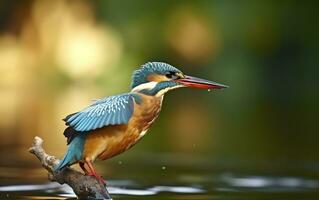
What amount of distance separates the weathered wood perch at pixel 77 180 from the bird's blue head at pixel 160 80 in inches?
26.4

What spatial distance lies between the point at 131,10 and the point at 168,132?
14.1 meters

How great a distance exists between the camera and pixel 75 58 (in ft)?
99.8

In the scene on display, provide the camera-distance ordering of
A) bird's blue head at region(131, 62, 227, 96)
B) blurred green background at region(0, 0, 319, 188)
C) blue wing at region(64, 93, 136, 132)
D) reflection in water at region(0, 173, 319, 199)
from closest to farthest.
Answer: blue wing at region(64, 93, 136, 132), bird's blue head at region(131, 62, 227, 96), reflection in water at region(0, 173, 319, 199), blurred green background at region(0, 0, 319, 188)

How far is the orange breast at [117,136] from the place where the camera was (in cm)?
662

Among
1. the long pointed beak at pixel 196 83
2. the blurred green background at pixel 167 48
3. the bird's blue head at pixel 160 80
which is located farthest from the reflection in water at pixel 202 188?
the blurred green background at pixel 167 48

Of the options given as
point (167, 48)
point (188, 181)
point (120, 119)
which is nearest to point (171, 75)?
point (120, 119)

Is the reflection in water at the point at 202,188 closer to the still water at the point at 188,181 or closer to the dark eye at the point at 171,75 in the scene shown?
the still water at the point at 188,181

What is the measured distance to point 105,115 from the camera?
6598mm

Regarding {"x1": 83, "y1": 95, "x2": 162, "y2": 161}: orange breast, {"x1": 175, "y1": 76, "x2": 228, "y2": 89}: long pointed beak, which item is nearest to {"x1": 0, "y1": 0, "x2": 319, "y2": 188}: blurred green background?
{"x1": 175, "y1": 76, "x2": 228, "y2": 89}: long pointed beak

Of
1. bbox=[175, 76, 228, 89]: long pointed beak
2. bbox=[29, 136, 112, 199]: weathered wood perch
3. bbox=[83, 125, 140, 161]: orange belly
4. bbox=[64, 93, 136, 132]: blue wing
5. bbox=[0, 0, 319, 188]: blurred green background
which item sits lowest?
bbox=[29, 136, 112, 199]: weathered wood perch

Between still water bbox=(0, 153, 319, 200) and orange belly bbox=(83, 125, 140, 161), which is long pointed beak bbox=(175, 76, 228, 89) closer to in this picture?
orange belly bbox=(83, 125, 140, 161)

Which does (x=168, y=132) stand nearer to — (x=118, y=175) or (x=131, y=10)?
(x=118, y=175)

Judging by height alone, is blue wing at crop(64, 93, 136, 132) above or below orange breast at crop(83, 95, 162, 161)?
above

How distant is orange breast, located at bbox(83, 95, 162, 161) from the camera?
6.62m
